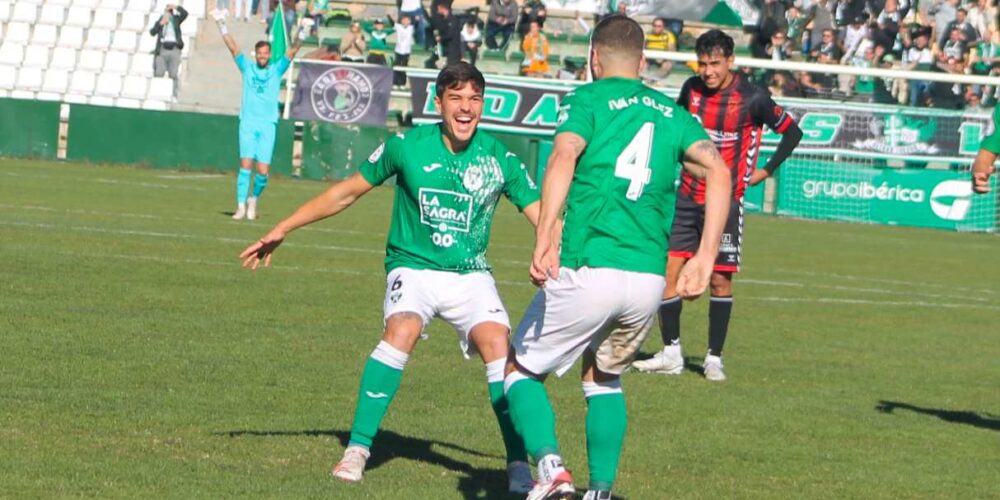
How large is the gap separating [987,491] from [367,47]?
28.6 metres

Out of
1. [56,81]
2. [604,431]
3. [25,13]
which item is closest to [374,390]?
[604,431]

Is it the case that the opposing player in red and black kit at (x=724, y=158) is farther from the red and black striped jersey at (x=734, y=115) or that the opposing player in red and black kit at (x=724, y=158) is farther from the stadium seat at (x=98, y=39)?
the stadium seat at (x=98, y=39)

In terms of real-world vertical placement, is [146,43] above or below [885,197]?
above

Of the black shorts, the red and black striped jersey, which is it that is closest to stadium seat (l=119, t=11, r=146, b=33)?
the black shorts

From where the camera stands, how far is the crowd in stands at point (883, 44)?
29891 mm

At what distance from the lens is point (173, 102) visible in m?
36.5

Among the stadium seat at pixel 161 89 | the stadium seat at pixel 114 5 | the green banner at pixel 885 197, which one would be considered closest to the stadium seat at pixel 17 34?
the stadium seat at pixel 114 5

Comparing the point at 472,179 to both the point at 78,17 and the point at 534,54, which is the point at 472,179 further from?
the point at 78,17

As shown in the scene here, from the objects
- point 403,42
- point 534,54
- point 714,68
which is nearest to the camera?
point 714,68

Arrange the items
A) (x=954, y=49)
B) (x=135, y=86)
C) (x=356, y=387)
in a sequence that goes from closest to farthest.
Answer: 1. (x=356, y=387)
2. (x=954, y=49)
3. (x=135, y=86)

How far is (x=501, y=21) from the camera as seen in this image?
1394 inches

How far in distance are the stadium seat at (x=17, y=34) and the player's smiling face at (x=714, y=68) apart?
104 ft

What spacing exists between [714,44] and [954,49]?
23.2 meters

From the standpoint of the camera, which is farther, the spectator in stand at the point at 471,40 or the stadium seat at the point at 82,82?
the stadium seat at the point at 82,82
